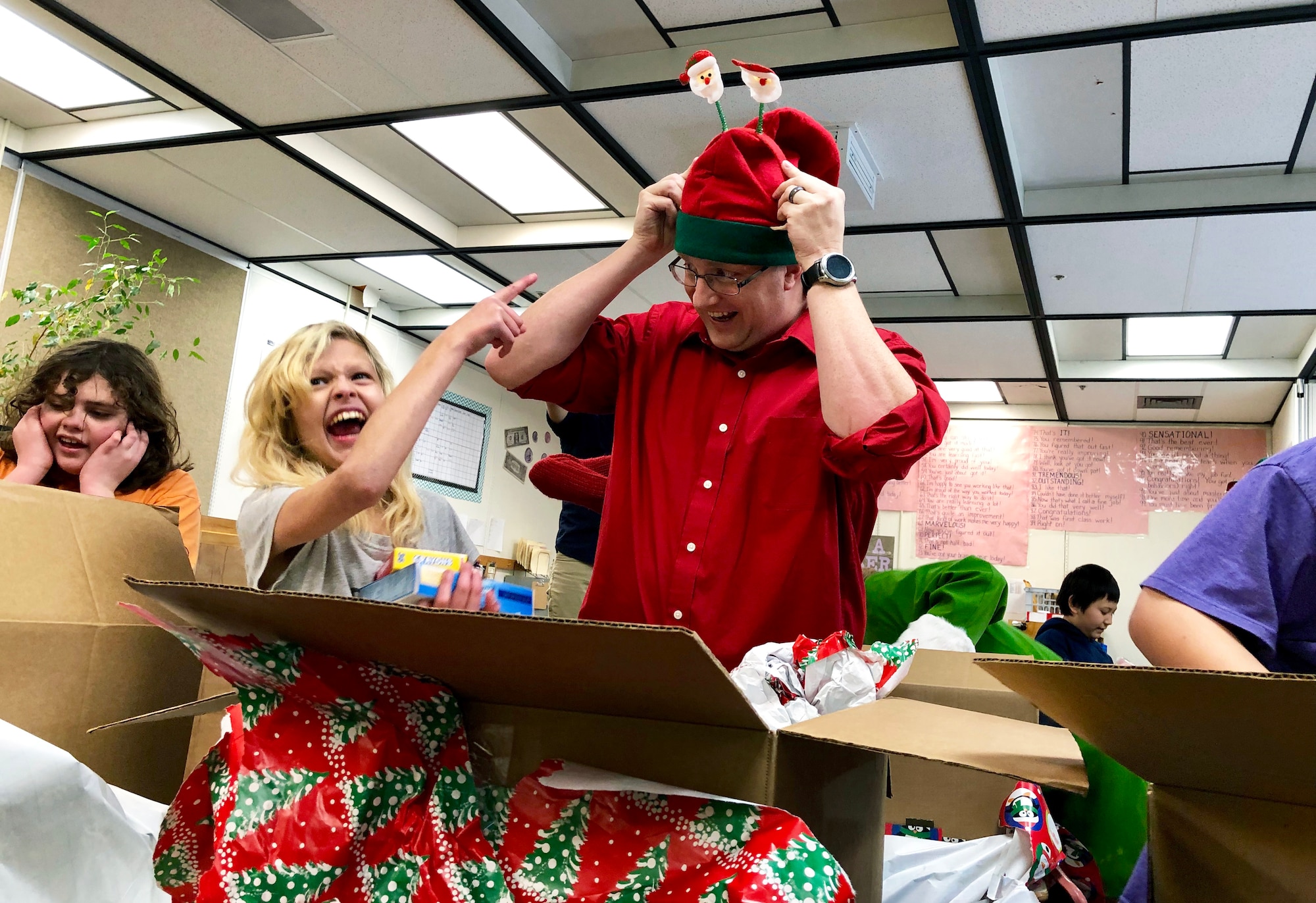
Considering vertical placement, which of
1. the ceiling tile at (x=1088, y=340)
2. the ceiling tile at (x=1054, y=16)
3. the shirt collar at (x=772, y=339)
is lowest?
the shirt collar at (x=772, y=339)

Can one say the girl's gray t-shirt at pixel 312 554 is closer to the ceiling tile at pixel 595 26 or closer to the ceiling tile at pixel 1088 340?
the ceiling tile at pixel 595 26

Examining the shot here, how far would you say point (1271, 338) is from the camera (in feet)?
15.0

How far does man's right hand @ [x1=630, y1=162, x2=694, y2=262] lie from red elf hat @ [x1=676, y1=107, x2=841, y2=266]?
58mm

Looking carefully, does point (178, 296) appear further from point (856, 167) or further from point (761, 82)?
point (761, 82)

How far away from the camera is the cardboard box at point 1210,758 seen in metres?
0.45

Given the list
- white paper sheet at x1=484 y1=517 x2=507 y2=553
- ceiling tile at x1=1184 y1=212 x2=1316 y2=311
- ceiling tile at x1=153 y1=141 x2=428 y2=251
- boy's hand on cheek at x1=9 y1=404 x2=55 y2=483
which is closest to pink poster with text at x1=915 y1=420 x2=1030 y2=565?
ceiling tile at x1=1184 y1=212 x2=1316 y2=311

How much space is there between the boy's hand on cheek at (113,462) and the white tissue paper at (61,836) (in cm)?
111

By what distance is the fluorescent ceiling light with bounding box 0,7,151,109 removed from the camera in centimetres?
289

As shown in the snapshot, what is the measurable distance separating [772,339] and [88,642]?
72 cm

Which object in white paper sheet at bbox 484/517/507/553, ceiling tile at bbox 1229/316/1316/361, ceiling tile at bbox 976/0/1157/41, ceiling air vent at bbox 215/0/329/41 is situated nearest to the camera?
ceiling tile at bbox 976/0/1157/41

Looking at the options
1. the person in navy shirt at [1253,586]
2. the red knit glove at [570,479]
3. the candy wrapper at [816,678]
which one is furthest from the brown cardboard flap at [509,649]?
the red knit glove at [570,479]

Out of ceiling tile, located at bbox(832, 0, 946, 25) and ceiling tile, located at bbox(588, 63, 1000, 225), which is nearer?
ceiling tile, located at bbox(832, 0, 946, 25)

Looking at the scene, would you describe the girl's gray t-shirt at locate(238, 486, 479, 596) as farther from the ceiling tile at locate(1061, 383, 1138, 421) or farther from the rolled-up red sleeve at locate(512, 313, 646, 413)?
the ceiling tile at locate(1061, 383, 1138, 421)

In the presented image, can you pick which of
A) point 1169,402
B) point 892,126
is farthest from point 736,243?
point 1169,402
